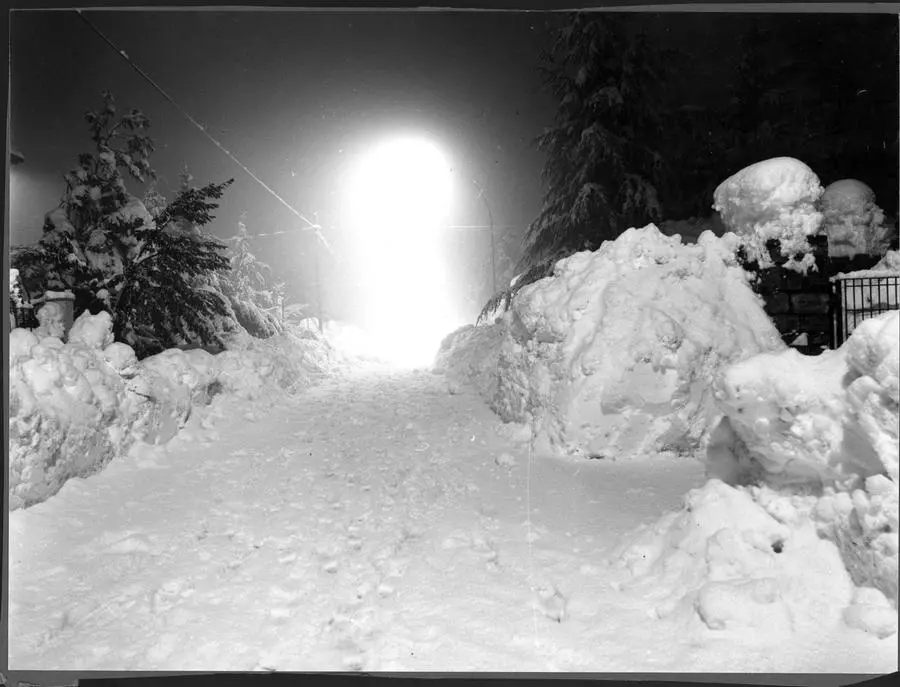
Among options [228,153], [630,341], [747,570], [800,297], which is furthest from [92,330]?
[800,297]

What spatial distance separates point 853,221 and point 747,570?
3.06 meters

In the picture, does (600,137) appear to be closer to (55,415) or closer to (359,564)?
(359,564)

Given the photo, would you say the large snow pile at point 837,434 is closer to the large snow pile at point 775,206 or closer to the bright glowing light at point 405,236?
the large snow pile at point 775,206

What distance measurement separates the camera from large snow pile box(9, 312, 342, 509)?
3.78 metres

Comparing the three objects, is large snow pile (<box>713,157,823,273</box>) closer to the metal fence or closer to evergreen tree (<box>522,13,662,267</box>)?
the metal fence

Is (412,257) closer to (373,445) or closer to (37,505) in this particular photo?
(373,445)

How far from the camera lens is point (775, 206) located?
4.34 meters

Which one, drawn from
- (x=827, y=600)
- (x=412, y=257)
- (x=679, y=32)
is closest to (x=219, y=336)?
(x=412, y=257)

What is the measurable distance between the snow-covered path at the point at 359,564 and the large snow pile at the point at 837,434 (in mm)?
493

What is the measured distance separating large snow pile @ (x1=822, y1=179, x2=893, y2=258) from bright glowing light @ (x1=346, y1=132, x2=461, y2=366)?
3065 millimetres

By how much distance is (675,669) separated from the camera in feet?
7.87

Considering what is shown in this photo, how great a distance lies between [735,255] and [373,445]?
3744 millimetres

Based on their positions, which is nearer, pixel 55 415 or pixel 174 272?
pixel 55 415

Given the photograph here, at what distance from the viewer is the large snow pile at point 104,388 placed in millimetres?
3775
